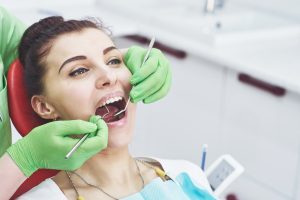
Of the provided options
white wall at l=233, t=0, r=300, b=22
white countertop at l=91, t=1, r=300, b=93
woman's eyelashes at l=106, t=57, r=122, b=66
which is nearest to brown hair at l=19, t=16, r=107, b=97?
woman's eyelashes at l=106, t=57, r=122, b=66

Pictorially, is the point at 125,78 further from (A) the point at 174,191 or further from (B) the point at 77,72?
(A) the point at 174,191

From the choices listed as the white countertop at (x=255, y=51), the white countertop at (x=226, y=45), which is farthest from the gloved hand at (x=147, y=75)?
the white countertop at (x=255, y=51)

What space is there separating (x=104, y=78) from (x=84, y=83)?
0.17ft

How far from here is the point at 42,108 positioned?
1387mm

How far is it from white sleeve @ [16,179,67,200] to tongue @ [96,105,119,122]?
0.69ft

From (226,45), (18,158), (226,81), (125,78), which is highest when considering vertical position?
(125,78)

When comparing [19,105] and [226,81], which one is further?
[226,81]

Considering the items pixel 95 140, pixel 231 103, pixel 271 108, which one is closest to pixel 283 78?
pixel 271 108

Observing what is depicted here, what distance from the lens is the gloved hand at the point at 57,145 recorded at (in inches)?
44.8

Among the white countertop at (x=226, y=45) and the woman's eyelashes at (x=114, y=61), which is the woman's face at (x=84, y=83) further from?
the white countertop at (x=226, y=45)

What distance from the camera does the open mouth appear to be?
134cm

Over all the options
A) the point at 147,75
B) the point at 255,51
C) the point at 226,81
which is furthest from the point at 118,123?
the point at 255,51

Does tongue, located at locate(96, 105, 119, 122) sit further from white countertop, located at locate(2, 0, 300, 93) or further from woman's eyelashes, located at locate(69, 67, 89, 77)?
white countertop, located at locate(2, 0, 300, 93)

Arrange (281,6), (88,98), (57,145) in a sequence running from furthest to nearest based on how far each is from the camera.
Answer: (281,6), (88,98), (57,145)
